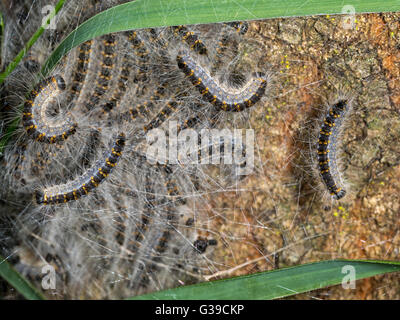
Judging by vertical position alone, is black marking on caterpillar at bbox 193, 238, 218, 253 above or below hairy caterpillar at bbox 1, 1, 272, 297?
below

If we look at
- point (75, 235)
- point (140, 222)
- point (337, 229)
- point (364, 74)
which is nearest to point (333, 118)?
point (364, 74)

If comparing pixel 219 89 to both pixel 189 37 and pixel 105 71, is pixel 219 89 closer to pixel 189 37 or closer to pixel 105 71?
pixel 189 37

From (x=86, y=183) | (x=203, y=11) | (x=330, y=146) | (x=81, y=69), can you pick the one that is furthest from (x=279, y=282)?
(x=81, y=69)

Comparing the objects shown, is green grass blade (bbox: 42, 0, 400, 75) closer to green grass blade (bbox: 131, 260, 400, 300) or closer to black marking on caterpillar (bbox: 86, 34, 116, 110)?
black marking on caterpillar (bbox: 86, 34, 116, 110)

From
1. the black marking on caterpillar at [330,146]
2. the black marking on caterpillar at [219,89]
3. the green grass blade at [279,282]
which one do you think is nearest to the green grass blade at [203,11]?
the black marking on caterpillar at [219,89]

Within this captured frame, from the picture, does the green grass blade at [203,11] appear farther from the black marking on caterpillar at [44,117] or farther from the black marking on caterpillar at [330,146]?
the black marking on caterpillar at [330,146]

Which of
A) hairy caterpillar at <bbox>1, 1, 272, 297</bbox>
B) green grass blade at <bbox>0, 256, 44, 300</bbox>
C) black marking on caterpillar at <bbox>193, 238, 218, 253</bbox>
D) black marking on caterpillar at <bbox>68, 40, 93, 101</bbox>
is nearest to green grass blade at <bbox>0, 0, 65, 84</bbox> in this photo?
hairy caterpillar at <bbox>1, 1, 272, 297</bbox>
